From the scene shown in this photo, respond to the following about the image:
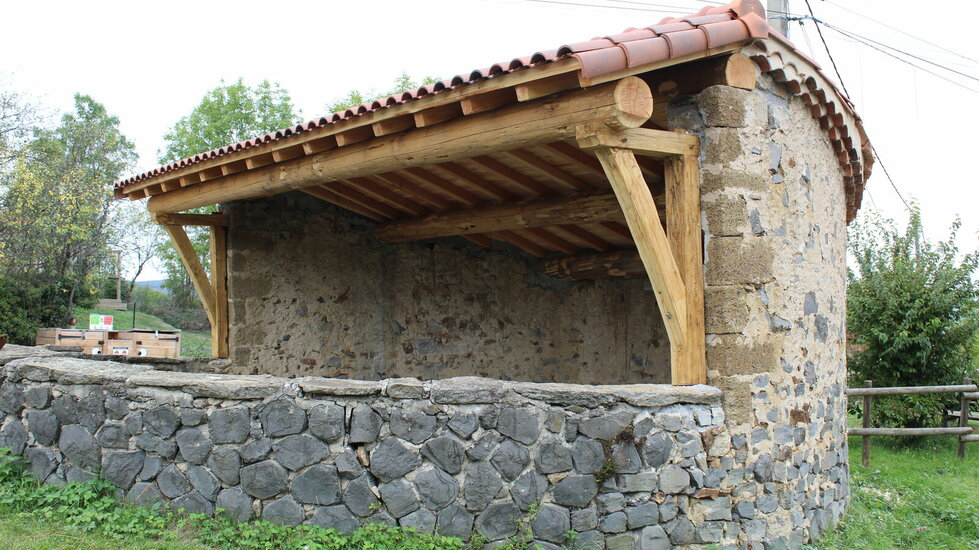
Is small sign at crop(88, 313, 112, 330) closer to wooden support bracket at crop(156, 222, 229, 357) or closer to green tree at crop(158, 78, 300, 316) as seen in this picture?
green tree at crop(158, 78, 300, 316)

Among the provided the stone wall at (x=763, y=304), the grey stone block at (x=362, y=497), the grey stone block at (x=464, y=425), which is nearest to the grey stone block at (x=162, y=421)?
the grey stone block at (x=362, y=497)

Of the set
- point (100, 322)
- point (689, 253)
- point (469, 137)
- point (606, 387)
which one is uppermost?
point (469, 137)

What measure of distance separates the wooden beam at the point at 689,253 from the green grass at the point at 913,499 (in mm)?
1451

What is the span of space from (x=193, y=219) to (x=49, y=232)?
10720 mm

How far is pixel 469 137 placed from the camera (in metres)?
3.99

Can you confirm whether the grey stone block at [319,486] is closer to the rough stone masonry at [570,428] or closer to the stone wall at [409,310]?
the rough stone masonry at [570,428]

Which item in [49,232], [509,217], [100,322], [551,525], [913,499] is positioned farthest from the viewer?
[49,232]

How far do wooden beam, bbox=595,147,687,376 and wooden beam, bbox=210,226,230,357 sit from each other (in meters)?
4.34

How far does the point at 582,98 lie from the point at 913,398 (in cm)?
633

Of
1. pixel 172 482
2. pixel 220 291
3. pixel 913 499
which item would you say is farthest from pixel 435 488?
pixel 913 499

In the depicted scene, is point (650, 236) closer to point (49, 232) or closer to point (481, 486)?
point (481, 486)

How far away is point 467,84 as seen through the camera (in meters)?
3.67

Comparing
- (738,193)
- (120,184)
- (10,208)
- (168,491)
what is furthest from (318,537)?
(10,208)

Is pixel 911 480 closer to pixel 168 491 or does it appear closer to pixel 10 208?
pixel 168 491
